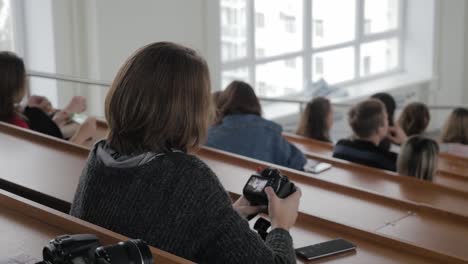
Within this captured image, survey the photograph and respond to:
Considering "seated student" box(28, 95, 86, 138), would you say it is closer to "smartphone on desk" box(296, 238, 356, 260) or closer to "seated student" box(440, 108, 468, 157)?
"smartphone on desk" box(296, 238, 356, 260)

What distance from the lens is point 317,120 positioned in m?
6.03

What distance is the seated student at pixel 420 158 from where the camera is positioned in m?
4.50

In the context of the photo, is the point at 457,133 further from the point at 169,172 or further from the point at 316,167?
the point at 169,172

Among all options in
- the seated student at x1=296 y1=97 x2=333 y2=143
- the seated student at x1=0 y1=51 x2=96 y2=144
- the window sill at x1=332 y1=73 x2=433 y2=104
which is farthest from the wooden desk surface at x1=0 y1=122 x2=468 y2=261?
the window sill at x1=332 y1=73 x2=433 y2=104

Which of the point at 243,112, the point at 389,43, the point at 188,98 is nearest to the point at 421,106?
the point at 243,112

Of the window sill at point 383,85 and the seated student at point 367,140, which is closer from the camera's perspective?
the seated student at point 367,140

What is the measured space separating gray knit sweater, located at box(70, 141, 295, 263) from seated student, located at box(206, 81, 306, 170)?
2442 millimetres

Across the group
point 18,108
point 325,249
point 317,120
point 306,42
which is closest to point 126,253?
point 325,249

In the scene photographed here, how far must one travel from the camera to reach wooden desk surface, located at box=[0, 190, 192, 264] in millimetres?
2209

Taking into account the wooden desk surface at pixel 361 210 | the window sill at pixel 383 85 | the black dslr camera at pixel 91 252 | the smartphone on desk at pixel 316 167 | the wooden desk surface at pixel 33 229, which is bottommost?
the window sill at pixel 383 85

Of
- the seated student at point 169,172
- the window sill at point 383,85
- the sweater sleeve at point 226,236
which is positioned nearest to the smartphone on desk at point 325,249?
the seated student at point 169,172

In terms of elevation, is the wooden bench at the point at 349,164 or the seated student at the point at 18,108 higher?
the seated student at the point at 18,108

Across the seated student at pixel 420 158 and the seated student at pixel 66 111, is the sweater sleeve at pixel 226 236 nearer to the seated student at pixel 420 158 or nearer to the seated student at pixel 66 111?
the seated student at pixel 420 158

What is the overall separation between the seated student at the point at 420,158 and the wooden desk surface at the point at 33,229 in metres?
2.49
